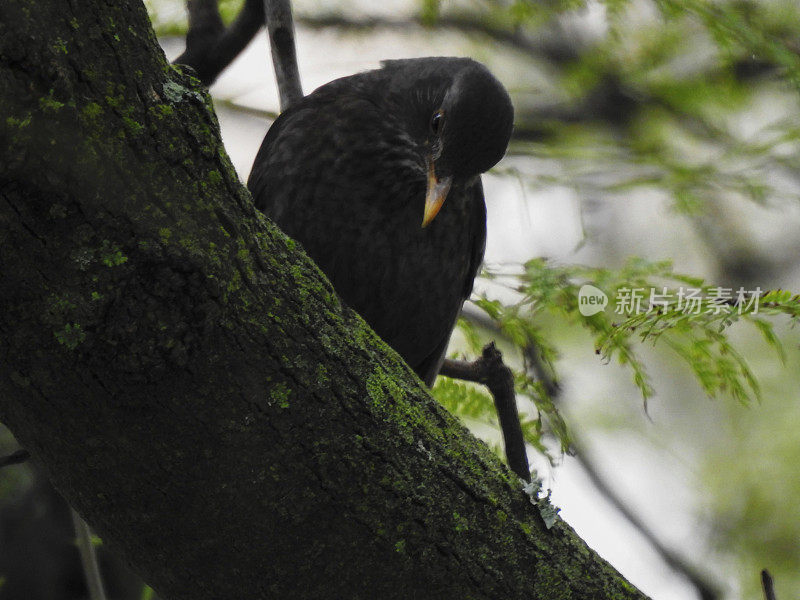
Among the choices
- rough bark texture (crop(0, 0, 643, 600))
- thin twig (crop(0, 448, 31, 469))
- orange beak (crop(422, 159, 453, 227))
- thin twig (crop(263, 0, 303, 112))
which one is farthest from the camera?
thin twig (crop(263, 0, 303, 112))

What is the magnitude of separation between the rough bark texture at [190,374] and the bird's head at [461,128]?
898mm

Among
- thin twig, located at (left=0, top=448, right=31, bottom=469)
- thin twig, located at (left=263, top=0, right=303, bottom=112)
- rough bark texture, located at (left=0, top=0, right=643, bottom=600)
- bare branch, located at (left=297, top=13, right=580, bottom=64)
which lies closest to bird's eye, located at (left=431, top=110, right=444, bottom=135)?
thin twig, located at (left=263, top=0, right=303, bottom=112)

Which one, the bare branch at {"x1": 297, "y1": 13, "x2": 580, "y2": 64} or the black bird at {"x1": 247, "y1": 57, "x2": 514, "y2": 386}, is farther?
the bare branch at {"x1": 297, "y1": 13, "x2": 580, "y2": 64}

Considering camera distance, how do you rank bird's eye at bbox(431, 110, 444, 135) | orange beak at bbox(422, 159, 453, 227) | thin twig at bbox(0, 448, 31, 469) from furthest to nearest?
1. bird's eye at bbox(431, 110, 444, 135)
2. orange beak at bbox(422, 159, 453, 227)
3. thin twig at bbox(0, 448, 31, 469)

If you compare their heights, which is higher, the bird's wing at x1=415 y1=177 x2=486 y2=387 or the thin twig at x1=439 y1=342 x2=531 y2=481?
the bird's wing at x1=415 y1=177 x2=486 y2=387

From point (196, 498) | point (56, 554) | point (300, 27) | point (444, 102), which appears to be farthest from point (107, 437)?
point (300, 27)

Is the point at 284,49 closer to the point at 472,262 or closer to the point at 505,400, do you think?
the point at 472,262

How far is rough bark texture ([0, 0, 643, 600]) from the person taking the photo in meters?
1.26

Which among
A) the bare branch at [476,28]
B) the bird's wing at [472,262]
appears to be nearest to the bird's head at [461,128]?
the bird's wing at [472,262]

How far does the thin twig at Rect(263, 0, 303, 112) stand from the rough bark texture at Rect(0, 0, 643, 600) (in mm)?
1405

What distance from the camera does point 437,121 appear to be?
2.64 meters

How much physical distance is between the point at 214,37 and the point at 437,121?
78 centimetres

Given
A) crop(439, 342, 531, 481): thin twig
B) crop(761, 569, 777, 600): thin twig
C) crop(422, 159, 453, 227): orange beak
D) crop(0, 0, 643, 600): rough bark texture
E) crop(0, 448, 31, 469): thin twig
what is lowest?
crop(0, 448, 31, 469): thin twig

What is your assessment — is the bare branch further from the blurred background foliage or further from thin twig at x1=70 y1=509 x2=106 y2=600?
thin twig at x1=70 y1=509 x2=106 y2=600
